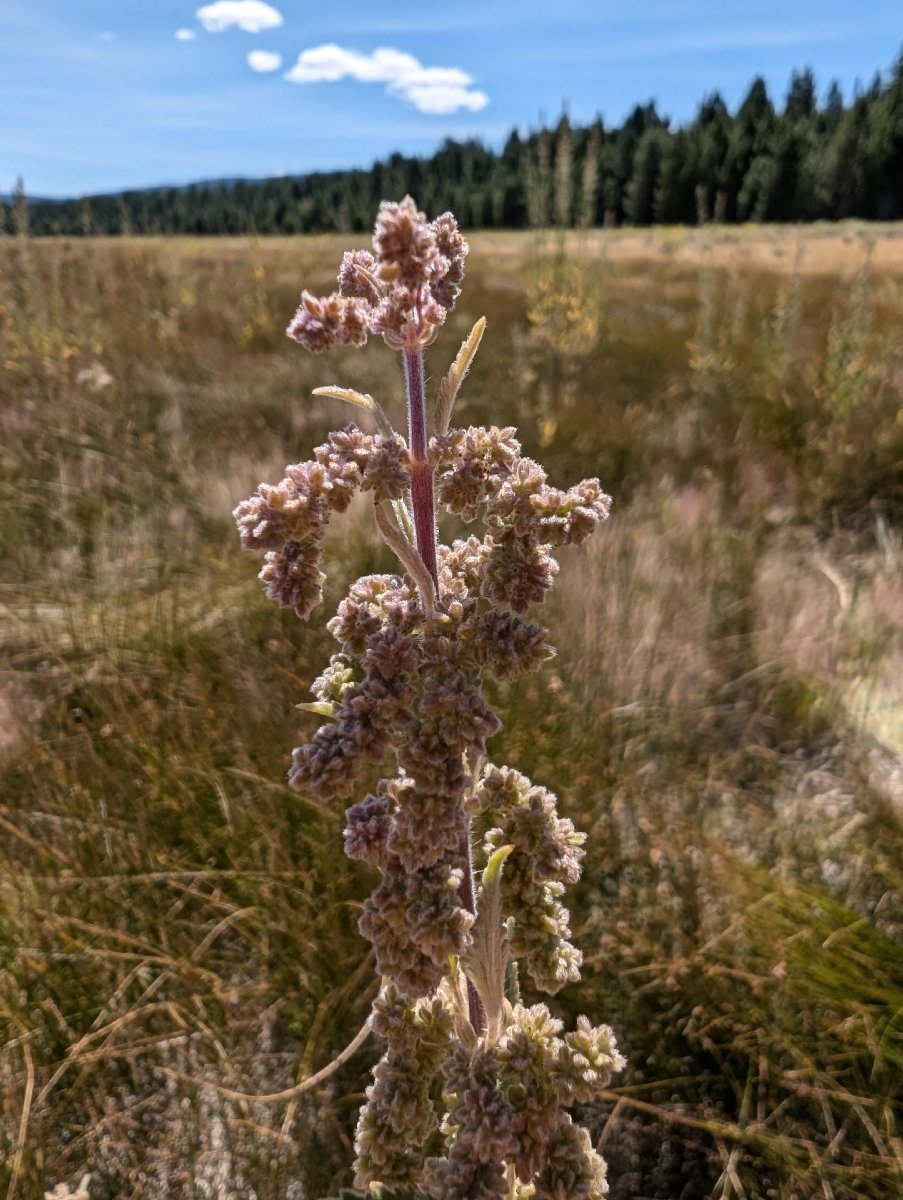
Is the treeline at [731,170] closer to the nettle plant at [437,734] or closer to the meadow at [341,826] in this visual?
the meadow at [341,826]

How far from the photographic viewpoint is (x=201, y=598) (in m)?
3.61

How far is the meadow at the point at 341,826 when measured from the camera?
6.23 ft

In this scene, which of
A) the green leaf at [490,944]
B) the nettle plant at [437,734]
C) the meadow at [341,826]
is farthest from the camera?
the meadow at [341,826]

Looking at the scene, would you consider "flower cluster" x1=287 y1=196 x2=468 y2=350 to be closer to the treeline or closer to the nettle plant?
the nettle plant

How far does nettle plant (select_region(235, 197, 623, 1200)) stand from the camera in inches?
38.9

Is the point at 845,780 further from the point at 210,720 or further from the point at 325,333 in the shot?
the point at 325,333

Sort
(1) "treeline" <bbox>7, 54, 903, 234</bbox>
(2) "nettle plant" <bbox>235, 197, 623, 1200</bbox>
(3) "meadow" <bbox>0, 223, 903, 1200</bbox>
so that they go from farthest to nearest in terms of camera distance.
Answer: (1) "treeline" <bbox>7, 54, 903, 234</bbox> < (3) "meadow" <bbox>0, 223, 903, 1200</bbox> < (2) "nettle plant" <bbox>235, 197, 623, 1200</bbox>

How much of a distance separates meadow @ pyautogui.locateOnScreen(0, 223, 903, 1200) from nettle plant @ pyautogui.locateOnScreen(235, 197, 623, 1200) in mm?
743

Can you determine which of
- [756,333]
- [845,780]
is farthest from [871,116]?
[845,780]

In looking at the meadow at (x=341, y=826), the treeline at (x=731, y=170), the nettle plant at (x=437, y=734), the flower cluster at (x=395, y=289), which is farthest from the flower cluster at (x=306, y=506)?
the treeline at (x=731, y=170)

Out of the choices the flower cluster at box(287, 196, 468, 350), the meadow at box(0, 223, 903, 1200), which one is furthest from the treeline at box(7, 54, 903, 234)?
the flower cluster at box(287, 196, 468, 350)

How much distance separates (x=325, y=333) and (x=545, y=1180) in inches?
49.1

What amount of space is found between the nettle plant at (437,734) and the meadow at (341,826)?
29.2 inches

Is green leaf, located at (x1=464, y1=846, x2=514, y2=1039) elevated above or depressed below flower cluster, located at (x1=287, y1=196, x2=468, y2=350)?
below
